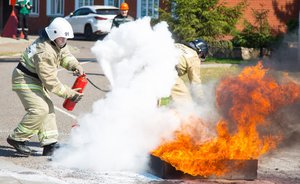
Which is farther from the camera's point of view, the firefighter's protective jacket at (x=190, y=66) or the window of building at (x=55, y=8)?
the window of building at (x=55, y=8)

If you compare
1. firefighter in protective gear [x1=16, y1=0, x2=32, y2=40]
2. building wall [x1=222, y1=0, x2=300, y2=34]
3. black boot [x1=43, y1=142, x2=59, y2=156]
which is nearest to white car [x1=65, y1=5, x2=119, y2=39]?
firefighter in protective gear [x1=16, y1=0, x2=32, y2=40]

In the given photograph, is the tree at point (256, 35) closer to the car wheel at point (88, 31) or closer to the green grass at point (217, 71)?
the green grass at point (217, 71)

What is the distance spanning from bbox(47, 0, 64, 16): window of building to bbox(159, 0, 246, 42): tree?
17317 millimetres

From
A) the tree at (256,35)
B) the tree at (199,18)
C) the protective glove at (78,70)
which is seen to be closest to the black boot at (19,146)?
the protective glove at (78,70)

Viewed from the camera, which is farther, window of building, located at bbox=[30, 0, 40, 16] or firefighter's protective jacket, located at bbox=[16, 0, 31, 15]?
window of building, located at bbox=[30, 0, 40, 16]

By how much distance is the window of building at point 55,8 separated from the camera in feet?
130

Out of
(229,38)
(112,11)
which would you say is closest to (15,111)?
(229,38)

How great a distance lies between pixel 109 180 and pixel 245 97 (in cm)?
197

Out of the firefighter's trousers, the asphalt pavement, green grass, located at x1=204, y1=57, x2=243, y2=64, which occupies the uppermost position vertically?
the firefighter's trousers

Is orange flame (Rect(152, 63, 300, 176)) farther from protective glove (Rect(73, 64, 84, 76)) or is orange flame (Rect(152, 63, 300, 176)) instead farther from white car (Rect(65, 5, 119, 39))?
white car (Rect(65, 5, 119, 39))

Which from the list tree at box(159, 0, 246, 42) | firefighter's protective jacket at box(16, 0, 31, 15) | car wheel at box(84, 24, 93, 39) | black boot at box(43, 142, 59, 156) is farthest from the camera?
car wheel at box(84, 24, 93, 39)

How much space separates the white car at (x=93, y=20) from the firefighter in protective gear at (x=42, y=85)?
79.0ft

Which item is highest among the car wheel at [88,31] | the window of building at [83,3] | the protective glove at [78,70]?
the protective glove at [78,70]

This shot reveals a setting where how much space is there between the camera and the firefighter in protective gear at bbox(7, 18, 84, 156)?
842 cm
